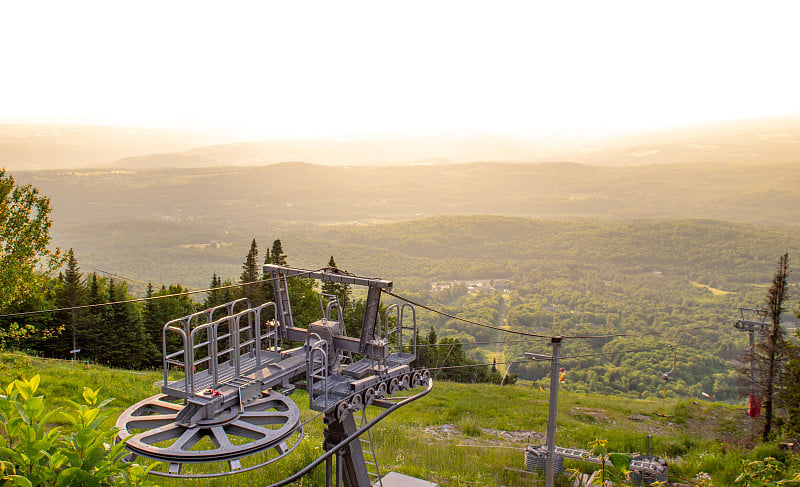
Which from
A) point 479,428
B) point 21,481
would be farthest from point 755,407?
point 21,481

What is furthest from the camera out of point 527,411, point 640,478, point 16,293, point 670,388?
point 670,388

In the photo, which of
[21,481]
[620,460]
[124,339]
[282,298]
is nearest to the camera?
[21,481]

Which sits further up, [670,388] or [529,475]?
[529,475]

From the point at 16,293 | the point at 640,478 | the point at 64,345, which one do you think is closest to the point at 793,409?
the point at 640,478

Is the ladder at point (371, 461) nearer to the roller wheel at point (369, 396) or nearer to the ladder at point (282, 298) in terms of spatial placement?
the roller wheel at point (369, 396)

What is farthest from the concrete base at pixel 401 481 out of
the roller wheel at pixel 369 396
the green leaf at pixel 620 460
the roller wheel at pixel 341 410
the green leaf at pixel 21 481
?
the green leaf at pixel 21 481

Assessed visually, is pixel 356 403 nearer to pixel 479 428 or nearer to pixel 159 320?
pixel 479 428

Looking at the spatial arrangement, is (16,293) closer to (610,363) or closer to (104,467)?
(104,467)
